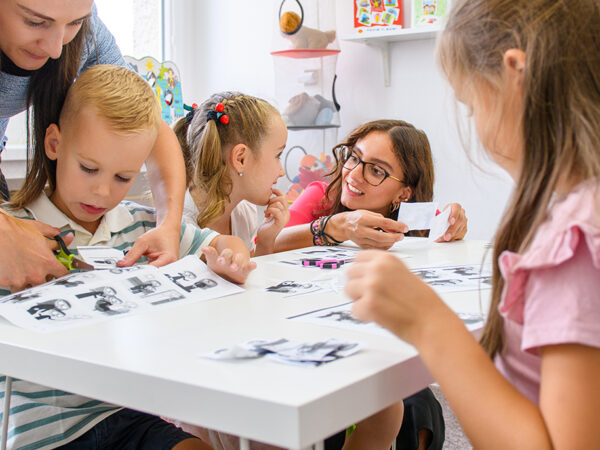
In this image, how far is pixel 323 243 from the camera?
1.73m

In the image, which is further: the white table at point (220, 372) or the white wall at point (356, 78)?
the white wall at point (356, 78)

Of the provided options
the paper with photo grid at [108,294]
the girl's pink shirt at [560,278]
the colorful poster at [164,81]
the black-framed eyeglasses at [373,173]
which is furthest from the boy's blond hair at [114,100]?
the colorful poster at [164,81]

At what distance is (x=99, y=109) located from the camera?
125 cm

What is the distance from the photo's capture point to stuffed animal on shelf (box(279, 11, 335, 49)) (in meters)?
2.79

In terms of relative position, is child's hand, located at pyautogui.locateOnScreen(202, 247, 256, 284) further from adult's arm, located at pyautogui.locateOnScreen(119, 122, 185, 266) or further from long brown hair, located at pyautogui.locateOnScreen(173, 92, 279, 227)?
long brown hair, located at pyautogui.locateOnScreen(173, 92, 279, 227)

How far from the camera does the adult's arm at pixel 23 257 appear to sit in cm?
95

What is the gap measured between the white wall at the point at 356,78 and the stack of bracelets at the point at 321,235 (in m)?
0.83

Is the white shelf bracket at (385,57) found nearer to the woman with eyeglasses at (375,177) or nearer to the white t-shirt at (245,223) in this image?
the woman with eyeglasses at (375,177)

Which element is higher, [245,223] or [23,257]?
[23,257]

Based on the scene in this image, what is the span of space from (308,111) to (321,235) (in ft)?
4.09

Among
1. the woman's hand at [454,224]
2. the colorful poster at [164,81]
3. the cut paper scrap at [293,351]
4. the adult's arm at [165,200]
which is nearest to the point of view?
the cut paper scrap at [293,351]

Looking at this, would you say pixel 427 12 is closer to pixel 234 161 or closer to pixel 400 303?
pixel 234 161

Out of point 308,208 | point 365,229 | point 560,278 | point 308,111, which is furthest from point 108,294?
point 308,111

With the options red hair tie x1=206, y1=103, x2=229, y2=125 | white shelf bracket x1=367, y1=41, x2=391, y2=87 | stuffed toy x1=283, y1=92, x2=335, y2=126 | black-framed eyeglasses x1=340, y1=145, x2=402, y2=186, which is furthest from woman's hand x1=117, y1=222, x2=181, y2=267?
white shelf bracket x1=367, y1=41, x2=391, y2=87
